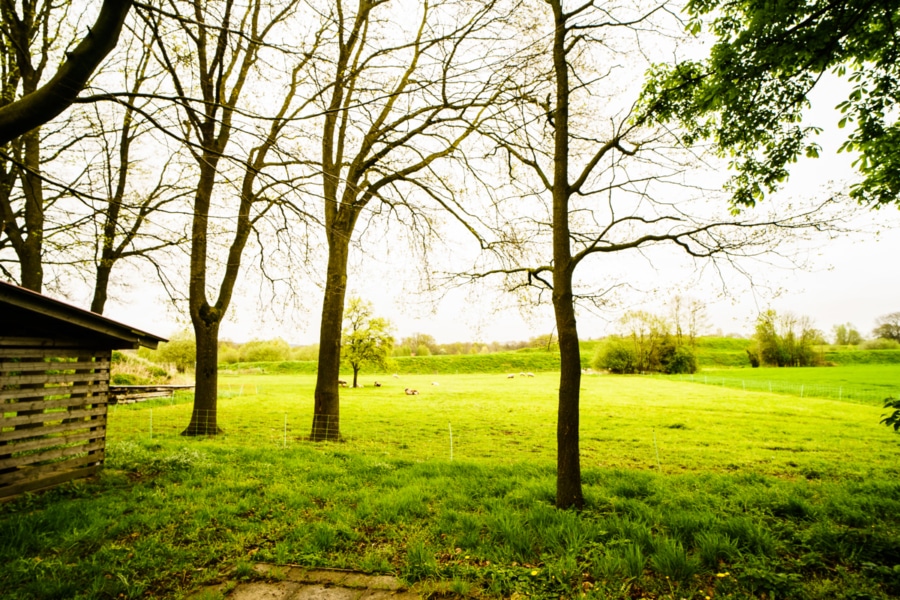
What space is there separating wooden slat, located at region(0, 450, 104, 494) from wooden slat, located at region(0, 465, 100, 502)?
0.18ft

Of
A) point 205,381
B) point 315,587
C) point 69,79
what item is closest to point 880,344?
point 205,381

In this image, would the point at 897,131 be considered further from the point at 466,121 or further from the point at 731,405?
the point at 731,405

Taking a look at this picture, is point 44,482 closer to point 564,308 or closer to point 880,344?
point 564,308

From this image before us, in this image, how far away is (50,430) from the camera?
19.6ft

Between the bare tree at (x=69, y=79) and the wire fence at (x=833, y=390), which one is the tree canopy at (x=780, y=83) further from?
the wire fence at (x=833, y=390)

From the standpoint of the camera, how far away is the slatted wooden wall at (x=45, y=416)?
564cm

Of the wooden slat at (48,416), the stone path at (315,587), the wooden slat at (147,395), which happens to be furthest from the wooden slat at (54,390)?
the wooden slat at (147,395)

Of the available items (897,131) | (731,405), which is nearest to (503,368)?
(731,405)

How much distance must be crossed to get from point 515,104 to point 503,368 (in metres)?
60.8

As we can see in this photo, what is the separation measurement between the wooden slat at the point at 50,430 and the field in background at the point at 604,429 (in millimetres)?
3138

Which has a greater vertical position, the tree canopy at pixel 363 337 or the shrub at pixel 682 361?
the tree canopy at pixel 363 337

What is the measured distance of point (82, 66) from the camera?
11.5ft

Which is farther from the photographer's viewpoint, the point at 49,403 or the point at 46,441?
the point at 49,403

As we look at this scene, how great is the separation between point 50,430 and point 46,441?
0.55 feet
